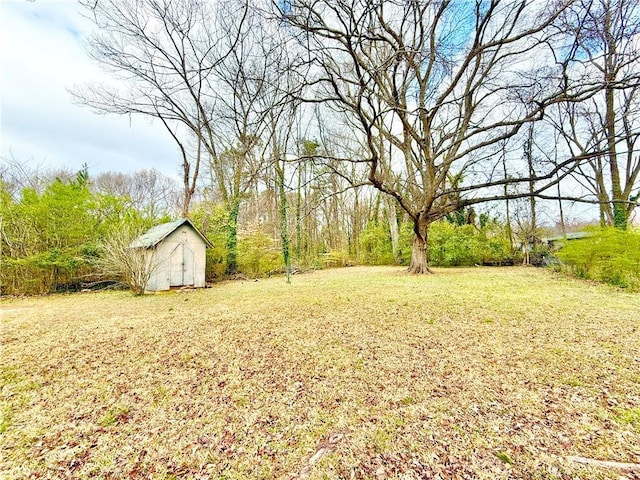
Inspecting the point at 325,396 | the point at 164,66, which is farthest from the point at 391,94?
the point at 325,396

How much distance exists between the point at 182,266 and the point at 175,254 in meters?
0.45

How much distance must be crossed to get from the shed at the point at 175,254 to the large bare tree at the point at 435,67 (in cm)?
568

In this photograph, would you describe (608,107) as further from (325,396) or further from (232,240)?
(232,240)

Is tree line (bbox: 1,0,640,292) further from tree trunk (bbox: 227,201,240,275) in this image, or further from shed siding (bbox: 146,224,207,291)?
shed siding (bbox: 146,224,207,291)

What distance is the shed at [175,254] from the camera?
25.6ft

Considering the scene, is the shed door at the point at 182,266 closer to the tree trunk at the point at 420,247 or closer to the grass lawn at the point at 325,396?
the grass lawn at the point at 325,396

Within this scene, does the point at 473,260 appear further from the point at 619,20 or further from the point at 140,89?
the point at 140,89

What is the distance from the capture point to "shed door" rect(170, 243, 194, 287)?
8.28 meters

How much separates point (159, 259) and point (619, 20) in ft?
39.7

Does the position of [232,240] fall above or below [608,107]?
below

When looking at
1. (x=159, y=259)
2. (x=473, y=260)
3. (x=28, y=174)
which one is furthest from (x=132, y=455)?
(x=473, y=260)

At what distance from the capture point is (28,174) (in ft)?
28.3

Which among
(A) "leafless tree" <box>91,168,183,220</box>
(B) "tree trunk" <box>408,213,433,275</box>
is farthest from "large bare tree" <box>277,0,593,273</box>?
(A) "leafless tree" <box>91,168,183,220</box>

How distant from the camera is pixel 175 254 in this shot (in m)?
8.32
